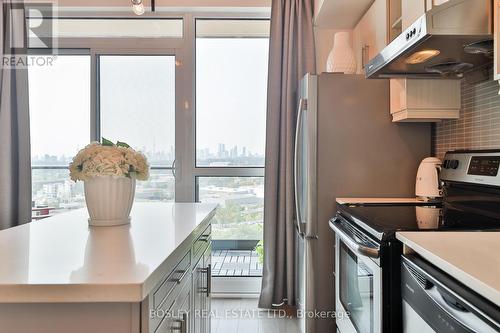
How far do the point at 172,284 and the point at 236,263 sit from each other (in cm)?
212

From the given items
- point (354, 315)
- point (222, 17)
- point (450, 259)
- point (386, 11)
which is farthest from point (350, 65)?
point (450, 259)

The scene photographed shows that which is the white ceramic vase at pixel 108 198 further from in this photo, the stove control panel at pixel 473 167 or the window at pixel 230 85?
the window at pixel 230 85

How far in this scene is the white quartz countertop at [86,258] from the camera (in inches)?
30.7

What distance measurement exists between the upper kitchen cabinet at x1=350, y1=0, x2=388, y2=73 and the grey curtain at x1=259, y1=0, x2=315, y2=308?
0.37m

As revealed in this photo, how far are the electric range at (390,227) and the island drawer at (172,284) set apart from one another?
0.68 meters

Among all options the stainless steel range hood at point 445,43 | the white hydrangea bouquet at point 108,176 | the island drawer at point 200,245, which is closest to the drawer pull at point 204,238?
the island drawer at point 200,245

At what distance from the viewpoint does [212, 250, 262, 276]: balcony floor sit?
10.2ft

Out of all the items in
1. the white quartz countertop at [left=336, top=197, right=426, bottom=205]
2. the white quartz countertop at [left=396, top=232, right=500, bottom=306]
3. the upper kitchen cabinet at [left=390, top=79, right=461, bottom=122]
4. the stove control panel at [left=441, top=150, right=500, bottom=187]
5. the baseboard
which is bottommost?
the baseboard

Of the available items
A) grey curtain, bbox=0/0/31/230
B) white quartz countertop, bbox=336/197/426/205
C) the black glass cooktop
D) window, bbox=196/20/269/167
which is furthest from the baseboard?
grey curtain, bbox=0/0/31/230

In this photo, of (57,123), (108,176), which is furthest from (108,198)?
(57,123)

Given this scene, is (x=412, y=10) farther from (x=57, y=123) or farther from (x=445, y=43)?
(x=57, y=123)

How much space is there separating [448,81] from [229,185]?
1868 millimetres

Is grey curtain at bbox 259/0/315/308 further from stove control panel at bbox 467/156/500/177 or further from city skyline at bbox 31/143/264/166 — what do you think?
stove control panel at bbox 467/156/500/177

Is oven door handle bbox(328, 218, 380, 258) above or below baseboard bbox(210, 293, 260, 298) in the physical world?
above
